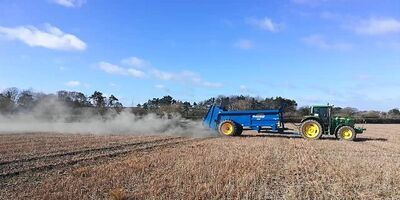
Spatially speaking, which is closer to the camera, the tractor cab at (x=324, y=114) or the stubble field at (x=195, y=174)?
the stubble field at (x=195, y=174)

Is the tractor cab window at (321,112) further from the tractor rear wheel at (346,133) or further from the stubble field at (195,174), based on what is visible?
the stubble field at (195,174)

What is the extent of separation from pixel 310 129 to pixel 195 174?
1794cm

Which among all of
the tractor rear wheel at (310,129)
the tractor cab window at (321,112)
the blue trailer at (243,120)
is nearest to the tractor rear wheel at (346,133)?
the tractor rear wheel at (310,129)

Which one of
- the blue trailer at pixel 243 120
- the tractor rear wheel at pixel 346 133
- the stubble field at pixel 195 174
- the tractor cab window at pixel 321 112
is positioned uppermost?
the tractor cab window at pixel 321 112

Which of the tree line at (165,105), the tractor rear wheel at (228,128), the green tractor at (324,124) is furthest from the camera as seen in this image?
the tree line at (165,105)

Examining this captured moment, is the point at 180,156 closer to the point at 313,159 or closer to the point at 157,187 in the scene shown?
the point at 313,159

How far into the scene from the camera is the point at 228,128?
31453 millimetres

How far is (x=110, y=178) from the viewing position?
1295cm

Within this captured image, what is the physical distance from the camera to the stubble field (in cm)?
1121

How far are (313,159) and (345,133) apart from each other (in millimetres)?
12249

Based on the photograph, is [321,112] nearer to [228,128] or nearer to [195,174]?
[228,128]

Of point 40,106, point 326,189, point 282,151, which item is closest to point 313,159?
point 282,151

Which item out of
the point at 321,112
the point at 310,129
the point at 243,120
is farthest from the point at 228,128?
the point at 321,112

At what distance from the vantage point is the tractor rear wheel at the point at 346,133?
96.4 ft
